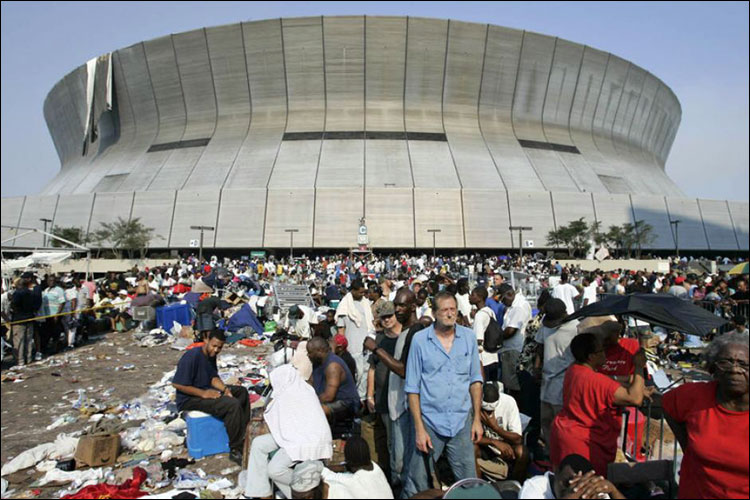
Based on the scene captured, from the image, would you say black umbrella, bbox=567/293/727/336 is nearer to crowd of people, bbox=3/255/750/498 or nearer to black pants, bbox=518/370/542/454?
crowd of people, bbox=3/255/750/498

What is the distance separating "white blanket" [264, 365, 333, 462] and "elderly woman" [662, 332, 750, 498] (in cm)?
236

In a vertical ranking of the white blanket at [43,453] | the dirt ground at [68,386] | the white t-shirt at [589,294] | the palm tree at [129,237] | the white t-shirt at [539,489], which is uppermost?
the palm tree at [129,237]

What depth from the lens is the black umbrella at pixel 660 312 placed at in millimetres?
4141

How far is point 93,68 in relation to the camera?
49719mm

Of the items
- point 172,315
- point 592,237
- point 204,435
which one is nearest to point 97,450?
point 204,435

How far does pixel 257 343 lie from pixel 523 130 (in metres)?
44.0

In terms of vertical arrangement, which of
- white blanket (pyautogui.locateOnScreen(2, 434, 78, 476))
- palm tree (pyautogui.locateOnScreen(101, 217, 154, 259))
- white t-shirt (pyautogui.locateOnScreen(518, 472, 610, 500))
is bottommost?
white blanket (pyautogui.locateOnScreen(2, 434, 78, 476))

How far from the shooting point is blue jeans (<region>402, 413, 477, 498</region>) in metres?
3.55

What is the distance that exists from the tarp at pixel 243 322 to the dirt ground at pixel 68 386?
133 cm

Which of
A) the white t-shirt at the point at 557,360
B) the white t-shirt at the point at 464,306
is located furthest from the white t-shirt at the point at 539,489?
the white t-shirt at the point at 464,306

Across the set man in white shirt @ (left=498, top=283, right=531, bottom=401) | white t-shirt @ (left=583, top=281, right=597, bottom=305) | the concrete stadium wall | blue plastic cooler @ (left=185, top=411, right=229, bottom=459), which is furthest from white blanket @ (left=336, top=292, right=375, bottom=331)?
the concrete stadium wall

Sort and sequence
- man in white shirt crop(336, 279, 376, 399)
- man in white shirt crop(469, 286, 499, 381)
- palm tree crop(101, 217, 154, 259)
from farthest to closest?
palm tree crop(101, 217, 154, 259) → man in white shirt crop(336, 279, 376, 399) → man in white shirt crop(469, 286, 499, 381)

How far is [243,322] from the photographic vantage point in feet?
41.0

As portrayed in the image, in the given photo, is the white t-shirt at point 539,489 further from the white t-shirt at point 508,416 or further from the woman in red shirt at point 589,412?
the white t-shirt at point 508,416
